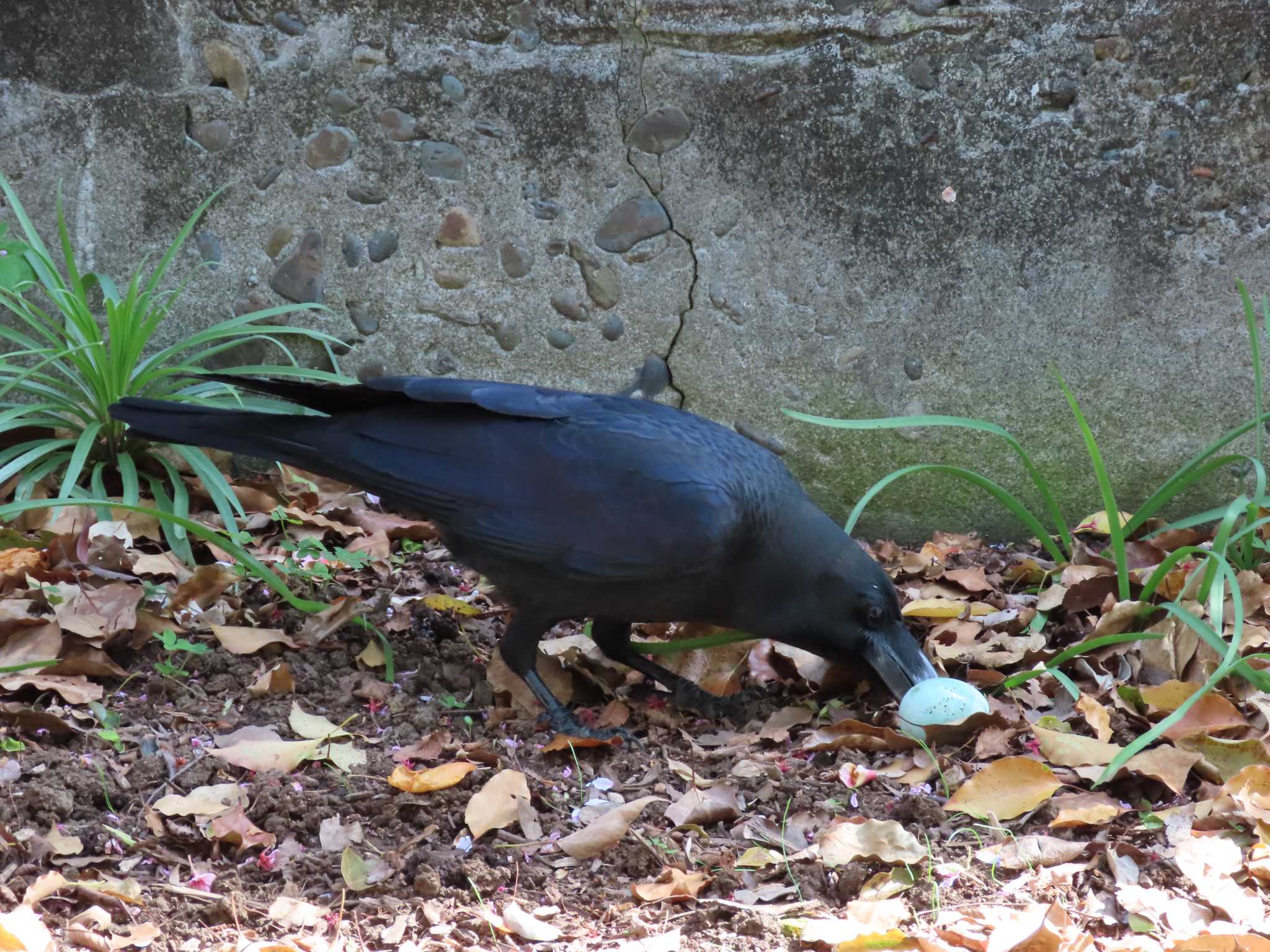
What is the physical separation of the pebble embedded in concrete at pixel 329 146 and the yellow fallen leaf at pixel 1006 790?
231cm

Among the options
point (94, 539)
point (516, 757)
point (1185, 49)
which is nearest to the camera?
point (516, 757)

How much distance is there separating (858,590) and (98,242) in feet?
7.59

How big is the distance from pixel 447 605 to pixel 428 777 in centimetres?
84

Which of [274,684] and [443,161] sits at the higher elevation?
[443,161]

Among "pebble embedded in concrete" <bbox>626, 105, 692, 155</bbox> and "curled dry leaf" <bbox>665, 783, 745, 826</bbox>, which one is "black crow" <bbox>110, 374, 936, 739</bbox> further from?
"pebble embedded in concrete" <bbox>626, 105, 692, 155</bbox>

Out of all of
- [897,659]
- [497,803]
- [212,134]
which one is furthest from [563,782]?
[212,134]

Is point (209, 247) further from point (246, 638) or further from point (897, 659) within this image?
point (897, 659)

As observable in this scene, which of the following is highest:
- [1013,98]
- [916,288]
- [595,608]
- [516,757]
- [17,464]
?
[1013,98]

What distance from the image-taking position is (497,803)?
2201mm

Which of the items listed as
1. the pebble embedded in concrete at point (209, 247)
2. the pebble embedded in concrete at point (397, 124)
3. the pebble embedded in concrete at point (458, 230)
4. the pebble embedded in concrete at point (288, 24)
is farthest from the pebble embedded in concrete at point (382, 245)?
the pebble embedded in concrete at point (288, 24)

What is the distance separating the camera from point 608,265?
3.43 m

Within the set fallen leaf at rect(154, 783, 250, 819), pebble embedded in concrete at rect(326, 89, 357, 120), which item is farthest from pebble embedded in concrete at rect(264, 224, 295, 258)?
fallen leaf at rect(154, 783, 250, 819)

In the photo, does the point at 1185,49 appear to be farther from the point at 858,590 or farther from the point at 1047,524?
the point at 858,590

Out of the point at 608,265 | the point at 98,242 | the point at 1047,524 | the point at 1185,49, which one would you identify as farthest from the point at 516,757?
the point at 1185,49
